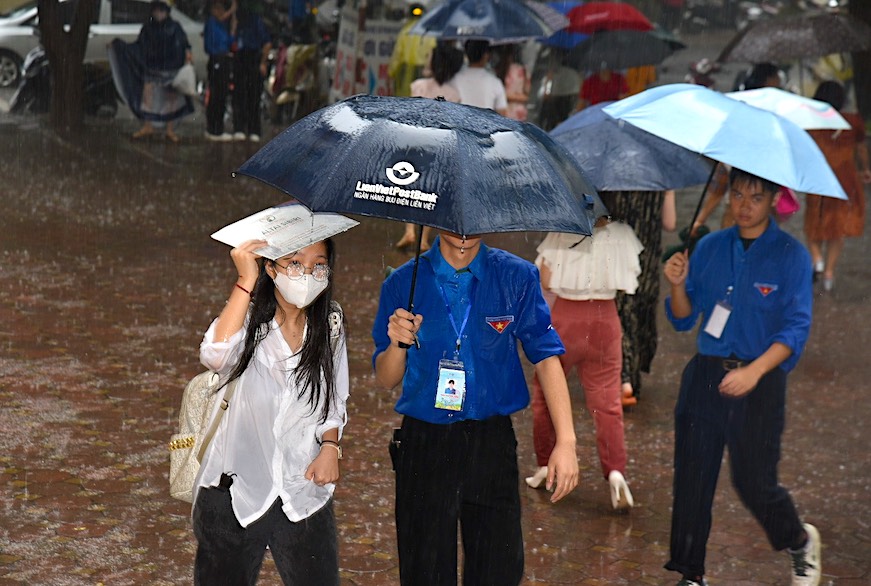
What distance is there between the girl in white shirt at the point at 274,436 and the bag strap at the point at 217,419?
0.01 meters

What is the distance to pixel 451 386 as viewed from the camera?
14.4 ft

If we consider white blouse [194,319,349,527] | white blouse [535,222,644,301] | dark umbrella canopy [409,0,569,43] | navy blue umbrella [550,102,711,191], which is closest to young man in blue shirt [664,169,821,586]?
navy blue umbrella [550,102,711,191]

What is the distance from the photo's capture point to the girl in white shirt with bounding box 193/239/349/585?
13.7 feet

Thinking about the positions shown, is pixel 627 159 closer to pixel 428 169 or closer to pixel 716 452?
pixel 716 452

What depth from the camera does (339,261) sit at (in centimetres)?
1291

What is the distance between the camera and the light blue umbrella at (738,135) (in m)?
5.33

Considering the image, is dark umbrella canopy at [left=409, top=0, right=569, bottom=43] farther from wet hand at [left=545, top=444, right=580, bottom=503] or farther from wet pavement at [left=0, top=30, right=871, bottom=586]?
wet hand at [left=545, top=444, right=580, bottom=503]

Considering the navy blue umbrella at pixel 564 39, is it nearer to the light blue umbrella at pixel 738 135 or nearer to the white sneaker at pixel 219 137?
the white sneaker at pixel 219 137

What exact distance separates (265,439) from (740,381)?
216cm

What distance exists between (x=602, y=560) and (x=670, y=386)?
3.27 m

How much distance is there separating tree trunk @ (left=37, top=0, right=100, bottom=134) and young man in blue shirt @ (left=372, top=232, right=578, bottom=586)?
17.1m

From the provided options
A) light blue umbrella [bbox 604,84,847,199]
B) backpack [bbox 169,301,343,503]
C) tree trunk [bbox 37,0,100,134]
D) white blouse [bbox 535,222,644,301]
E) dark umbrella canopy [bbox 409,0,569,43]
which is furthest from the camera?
tree trunk [bbox 37,0,100,134]

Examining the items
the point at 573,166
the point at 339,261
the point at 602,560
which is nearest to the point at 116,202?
the point at 339,261

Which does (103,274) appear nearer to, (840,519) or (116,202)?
(116,202)
